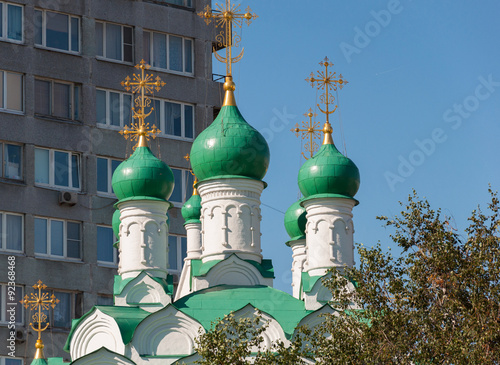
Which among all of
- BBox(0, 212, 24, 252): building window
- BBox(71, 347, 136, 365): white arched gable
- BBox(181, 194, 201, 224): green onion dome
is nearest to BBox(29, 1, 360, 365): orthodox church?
BBox(71, 347, 136, 365): white arched gable

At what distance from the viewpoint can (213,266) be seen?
25.8 m

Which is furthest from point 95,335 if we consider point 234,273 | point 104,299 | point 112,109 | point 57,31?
point 57,31

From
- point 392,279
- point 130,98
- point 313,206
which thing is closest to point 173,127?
point 130,98

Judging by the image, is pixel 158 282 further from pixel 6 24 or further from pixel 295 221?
pixel 6 24

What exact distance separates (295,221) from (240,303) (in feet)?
19.1

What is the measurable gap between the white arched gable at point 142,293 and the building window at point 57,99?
12.7 metres

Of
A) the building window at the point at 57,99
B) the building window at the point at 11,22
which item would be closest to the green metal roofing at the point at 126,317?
the building window at the point at 57,99

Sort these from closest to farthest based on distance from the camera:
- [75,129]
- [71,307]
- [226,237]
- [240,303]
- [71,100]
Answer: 1. [240,303]
2. [226,237]
3. [71,307]
4. [75,129]
5. [71,100]

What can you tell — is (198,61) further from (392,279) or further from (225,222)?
(392,279)

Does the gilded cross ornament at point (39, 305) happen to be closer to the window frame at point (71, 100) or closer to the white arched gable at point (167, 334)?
the white arched gable at point (167, 334)

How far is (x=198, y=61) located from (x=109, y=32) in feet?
9.90

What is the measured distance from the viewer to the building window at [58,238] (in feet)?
120

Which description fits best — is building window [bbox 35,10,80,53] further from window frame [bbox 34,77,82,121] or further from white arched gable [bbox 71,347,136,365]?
white arched gable [bbox 71,347,136,365]

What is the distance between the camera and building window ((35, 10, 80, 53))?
38.2 metres
